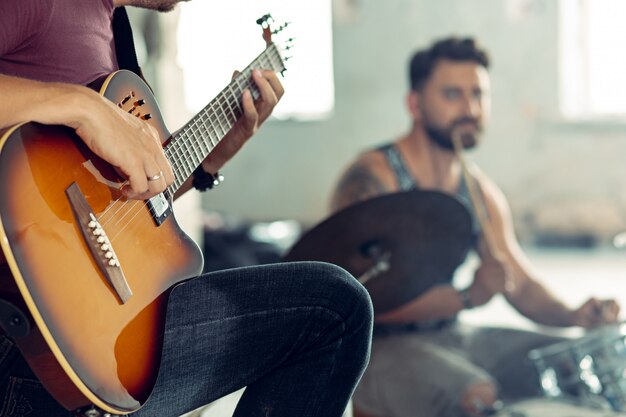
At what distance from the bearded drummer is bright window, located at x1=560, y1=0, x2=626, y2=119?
4.29 meters

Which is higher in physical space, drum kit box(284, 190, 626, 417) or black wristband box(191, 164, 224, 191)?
black wristband box(191, 164, 224, 191)

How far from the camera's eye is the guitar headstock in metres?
1.91

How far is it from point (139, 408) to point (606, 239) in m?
6.42

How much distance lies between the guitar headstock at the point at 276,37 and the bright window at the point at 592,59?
5.89 meters

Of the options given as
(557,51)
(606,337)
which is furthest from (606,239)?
(606,337)

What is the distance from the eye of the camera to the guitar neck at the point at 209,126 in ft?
5.00

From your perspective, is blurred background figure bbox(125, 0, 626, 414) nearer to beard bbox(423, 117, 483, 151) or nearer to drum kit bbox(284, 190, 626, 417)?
beard bbox(423, 117, 483, 151)

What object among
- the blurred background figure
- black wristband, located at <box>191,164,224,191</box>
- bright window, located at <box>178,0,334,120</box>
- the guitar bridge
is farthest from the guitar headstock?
bright window, located at <box>178,0,334,120</box>

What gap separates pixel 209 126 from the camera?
64.2 inches

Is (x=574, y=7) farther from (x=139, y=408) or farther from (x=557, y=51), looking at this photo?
(x=139, y=408)

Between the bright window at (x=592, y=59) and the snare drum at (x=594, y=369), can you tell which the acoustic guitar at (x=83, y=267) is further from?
the bright window at (x=592, y=59)

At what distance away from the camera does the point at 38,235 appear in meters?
1.16

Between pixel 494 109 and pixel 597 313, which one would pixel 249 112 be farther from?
pixel 494 109

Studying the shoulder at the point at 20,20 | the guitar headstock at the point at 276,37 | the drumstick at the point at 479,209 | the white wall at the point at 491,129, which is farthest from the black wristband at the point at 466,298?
the white wall at the point at 491,129
